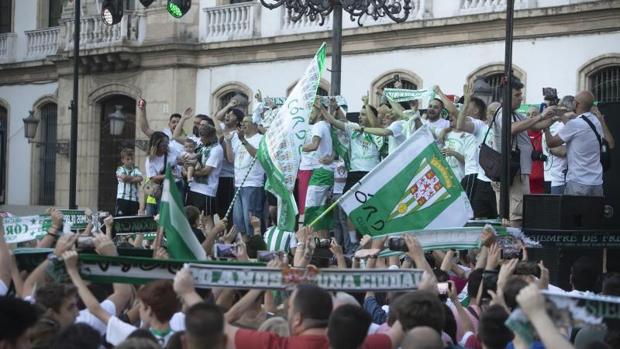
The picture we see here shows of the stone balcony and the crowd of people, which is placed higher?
the stone balcony

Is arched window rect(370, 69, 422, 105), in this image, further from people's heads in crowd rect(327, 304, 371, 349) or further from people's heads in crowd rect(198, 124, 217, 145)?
people's heads in crowd rect(327, 304, 371, 349)

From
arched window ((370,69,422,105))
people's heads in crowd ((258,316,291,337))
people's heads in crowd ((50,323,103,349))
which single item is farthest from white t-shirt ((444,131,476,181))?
arched window ((370,69,422,105))

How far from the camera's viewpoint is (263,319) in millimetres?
7613

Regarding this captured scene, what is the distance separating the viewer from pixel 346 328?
6.11 meters

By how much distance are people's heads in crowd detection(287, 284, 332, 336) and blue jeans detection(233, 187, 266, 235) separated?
380 inches

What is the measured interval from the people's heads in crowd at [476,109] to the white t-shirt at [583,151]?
1.54m

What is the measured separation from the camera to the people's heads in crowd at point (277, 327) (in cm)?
685

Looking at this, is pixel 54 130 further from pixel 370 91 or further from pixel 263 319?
pixel 263 319

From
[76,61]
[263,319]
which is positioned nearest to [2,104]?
[76,61]

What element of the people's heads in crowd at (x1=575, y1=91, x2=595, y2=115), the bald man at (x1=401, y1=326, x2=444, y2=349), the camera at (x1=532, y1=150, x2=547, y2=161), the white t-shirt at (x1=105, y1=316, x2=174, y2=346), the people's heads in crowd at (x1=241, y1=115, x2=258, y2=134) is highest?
the people's heads in crowd at (x1=575, y1=91, x2=595, y2=115)

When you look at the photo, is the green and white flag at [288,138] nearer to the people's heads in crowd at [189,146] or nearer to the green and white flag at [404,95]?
the people's heads in crowd at [189,146]

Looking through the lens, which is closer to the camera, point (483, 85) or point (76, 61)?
point (483, 85)

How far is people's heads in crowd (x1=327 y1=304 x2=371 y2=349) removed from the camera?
20.0 ft

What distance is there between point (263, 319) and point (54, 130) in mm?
29232
